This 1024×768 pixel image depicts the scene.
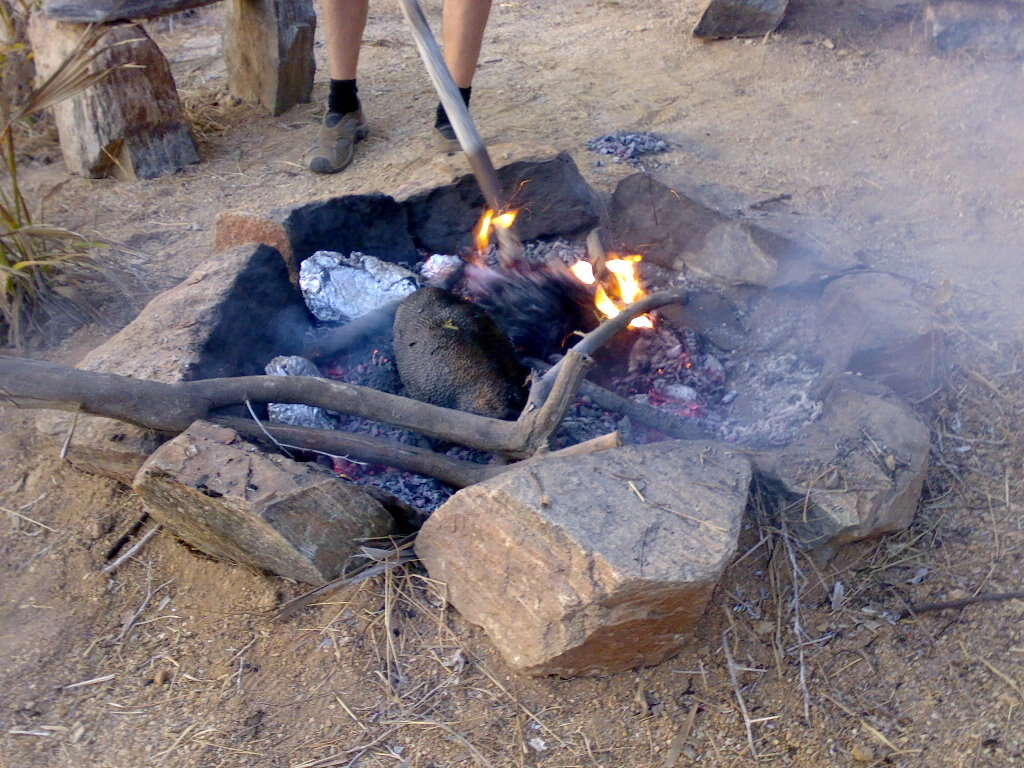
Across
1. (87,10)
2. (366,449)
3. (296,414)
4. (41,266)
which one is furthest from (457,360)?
(87,10)

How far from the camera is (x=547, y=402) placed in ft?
7.81

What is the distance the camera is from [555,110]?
17.2ft

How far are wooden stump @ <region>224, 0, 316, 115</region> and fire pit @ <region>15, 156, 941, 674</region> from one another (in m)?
2.26

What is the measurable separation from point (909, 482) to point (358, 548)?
1.45 meters

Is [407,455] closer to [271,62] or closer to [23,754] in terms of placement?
[23,754]

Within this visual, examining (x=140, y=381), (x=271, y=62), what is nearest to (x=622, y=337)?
(x=140, y=381)

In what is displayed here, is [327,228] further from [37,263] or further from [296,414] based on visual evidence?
[37,263]

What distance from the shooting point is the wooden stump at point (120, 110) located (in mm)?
4496

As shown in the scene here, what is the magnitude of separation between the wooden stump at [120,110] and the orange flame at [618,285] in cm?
256

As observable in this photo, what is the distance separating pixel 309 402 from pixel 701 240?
5.42ft

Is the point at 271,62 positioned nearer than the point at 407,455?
No

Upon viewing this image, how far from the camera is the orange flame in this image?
9.98ft

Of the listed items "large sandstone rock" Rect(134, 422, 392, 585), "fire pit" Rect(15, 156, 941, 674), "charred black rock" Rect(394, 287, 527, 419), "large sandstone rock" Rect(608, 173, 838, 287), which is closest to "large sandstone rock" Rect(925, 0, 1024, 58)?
"fire pit" Rect(15, 156, 941, 674)

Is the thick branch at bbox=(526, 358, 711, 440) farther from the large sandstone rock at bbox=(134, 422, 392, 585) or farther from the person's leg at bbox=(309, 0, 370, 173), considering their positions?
the person's leg at bbox=(309, 0, 370, 173)
